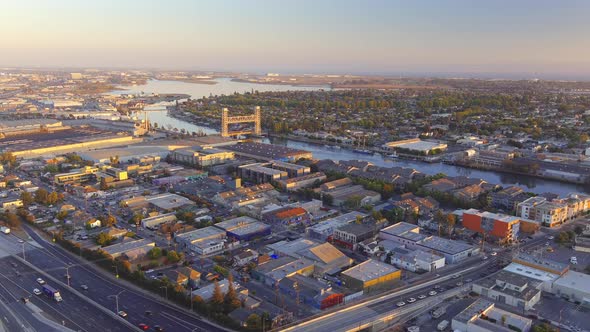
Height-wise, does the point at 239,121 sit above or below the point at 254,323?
above

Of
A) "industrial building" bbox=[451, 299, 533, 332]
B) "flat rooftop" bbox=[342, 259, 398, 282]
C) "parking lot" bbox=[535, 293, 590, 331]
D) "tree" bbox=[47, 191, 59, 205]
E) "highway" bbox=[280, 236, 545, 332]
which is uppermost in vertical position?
"industrial building" bbox=[451, 299, 533, 332]

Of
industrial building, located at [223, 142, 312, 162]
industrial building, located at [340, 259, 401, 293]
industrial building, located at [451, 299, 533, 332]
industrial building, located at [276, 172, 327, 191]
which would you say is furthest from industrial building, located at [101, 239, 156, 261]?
industrial building, located at [223, 142, 312, 162]

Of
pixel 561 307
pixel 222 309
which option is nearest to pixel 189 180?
pixel 222 309

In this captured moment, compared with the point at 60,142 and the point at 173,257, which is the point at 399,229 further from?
the point at 60,142

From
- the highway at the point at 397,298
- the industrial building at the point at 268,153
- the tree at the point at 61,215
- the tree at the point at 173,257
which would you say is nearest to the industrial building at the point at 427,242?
the highway at the point at 397,298

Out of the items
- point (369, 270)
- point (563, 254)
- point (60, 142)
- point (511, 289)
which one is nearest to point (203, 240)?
point (369, 270)

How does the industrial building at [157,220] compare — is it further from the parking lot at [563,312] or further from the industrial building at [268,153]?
the parking lot at [563,312]

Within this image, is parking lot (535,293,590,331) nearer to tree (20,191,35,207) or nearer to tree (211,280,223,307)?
tree (211,280,223,307)
